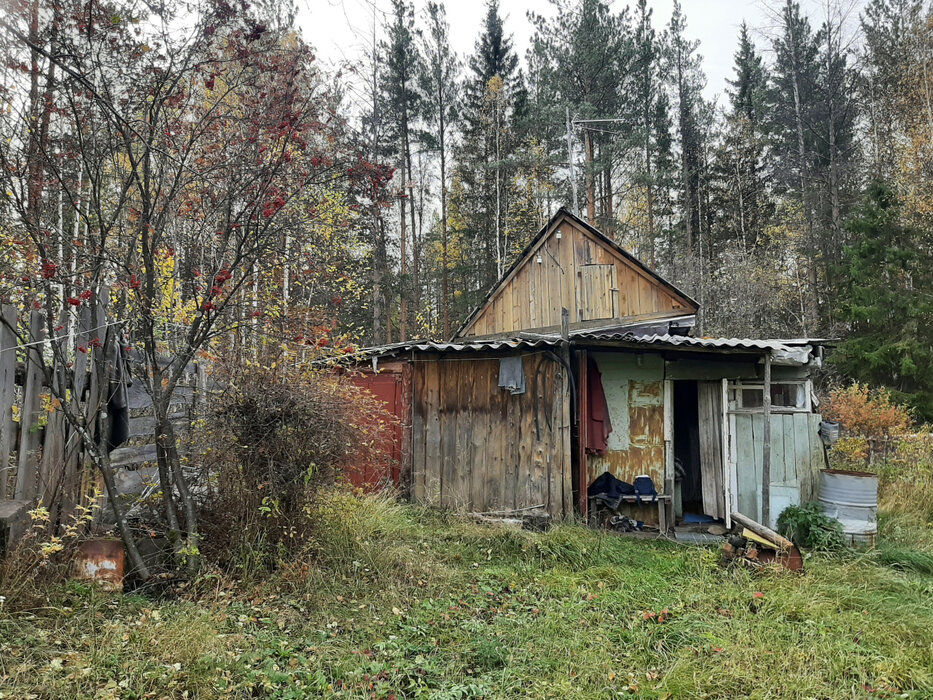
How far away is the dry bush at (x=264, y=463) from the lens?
14.5ft

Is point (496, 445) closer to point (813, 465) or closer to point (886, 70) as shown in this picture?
point (813, 465)

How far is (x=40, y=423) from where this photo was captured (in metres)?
3.75

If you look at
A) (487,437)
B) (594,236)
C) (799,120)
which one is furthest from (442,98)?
(487,437)

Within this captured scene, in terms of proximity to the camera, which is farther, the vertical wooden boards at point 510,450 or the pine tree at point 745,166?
the pine tree at point 745,166

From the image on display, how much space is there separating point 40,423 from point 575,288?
34.7ft

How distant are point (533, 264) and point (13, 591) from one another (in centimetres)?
1137

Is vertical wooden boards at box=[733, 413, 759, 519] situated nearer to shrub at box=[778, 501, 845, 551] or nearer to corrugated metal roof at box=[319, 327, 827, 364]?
shrub at box=[778, 501, 845, 551]

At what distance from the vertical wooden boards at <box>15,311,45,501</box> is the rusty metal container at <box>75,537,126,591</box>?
0.53 metres

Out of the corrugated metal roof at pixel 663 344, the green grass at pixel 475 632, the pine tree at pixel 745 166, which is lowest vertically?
the green grass at pixel 475 632

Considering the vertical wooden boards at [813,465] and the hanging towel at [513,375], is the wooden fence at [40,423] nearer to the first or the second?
the hanging towel at [513,375]

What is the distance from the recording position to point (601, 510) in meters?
7.77

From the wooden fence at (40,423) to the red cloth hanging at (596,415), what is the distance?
5.83 meters

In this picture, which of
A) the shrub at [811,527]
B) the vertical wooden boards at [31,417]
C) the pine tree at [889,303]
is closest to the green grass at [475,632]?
the shrub at [811,527]

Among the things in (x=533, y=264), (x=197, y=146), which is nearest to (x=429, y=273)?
(x=533, y=264)
